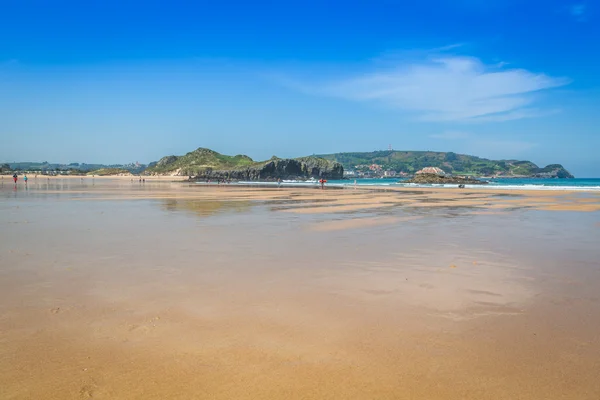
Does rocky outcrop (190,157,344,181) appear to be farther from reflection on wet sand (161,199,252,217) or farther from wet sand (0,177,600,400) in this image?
wet sand (0,177,600,400)

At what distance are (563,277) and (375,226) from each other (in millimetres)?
8862

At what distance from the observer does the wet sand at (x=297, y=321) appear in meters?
4.28

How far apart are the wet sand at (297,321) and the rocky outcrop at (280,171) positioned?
144 m

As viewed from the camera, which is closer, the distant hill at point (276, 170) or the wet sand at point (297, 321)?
the wet sand at point (297, 321)

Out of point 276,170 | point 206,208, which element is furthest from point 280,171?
point 206,208

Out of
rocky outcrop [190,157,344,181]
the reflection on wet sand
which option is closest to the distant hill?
rocky outcrop [190,157,344,181]

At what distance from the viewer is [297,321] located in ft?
19.6

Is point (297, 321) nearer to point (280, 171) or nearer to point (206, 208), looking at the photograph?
point (206, 208)

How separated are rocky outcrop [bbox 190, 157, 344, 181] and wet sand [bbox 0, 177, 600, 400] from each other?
143571 mm

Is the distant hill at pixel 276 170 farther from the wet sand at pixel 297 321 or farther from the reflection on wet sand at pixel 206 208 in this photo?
the wet sand at pixel 297 321

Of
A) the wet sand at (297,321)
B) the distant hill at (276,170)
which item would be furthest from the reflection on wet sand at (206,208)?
the distant hill at (276,170)

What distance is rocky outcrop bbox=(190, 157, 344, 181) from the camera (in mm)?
167750

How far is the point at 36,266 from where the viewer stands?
9234mm

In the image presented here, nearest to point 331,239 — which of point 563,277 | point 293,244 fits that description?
point 293,244
